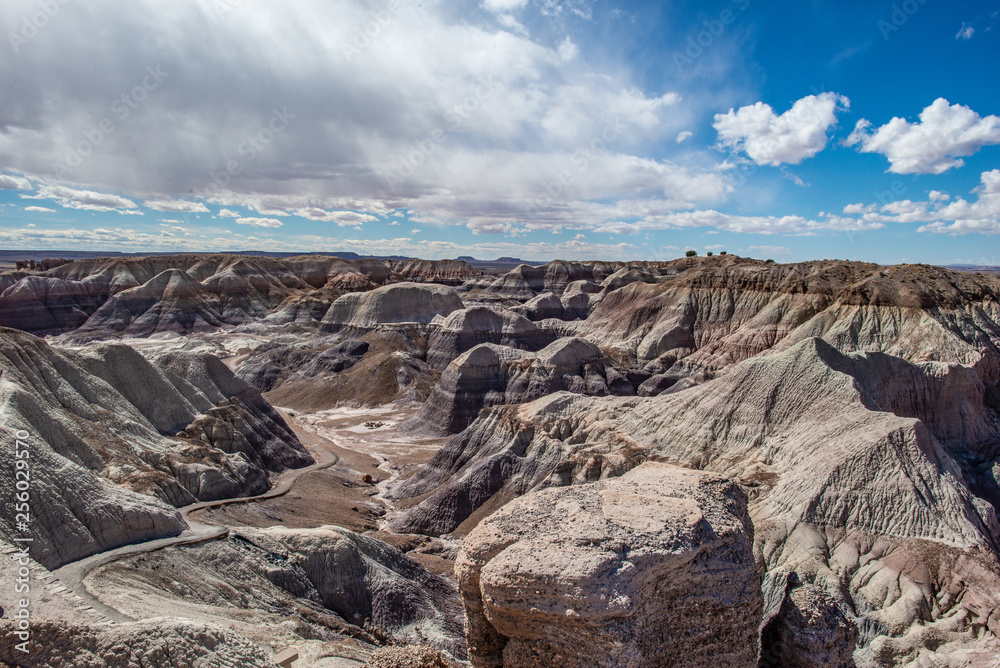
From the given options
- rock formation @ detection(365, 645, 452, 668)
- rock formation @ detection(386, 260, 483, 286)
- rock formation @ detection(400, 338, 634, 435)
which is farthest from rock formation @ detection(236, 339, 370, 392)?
rock formation @ detection(386, 260, 483, 286)

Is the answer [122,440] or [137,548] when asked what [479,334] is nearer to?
[122,440]

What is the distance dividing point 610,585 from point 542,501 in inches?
87.9

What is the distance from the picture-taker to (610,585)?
25.7ft

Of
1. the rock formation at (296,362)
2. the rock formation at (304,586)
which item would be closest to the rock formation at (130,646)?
the rock formation at (304,586)

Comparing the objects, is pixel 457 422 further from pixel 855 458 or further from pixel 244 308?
pixel 244 308

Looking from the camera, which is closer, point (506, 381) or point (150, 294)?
point (506, 381)

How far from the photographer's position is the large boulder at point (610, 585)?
25.6 ft

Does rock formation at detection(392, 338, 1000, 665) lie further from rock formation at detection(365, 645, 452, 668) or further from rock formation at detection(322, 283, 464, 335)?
rock formation at detection(322, 283, 464, 335)

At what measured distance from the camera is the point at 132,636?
7.50 metres

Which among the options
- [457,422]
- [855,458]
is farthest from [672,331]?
[855,458]

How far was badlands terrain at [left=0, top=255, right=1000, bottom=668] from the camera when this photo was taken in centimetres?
844

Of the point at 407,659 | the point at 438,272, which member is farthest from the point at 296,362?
the point at 438,272

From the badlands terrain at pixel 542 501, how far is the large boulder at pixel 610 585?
4 centimetres

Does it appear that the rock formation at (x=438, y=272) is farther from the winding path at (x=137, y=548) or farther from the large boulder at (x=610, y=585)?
the large boulder at (x=610, y=585)
